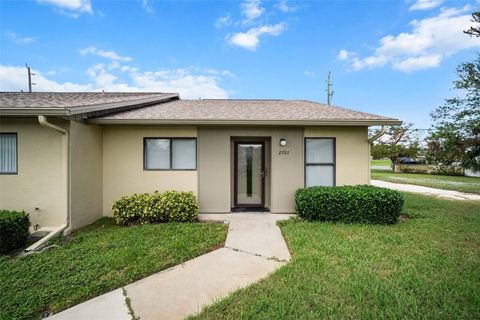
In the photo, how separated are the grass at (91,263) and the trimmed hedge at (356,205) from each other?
2.53 meters

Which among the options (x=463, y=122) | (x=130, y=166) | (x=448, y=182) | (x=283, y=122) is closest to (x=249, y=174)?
(x=283, y=122)

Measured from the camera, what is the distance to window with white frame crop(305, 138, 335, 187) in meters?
6.88

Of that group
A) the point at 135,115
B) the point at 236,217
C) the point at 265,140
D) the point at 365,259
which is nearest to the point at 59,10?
the point at 135,115

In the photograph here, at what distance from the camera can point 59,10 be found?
8.86m

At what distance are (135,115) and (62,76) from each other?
1302 centimetres

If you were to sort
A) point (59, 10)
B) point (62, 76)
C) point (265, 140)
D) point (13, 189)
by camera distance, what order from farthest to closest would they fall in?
point (62, 76) < point (59, 10) < point (265, 140) < point (13, 189)

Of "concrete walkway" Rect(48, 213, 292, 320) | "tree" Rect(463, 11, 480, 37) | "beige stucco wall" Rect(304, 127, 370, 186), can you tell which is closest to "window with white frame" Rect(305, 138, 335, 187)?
"beige stucco wall" Rect(304, 127, 370, 186)

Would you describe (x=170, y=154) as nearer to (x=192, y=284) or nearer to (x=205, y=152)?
(x=205, y=152)

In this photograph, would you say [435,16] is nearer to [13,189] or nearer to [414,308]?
[414,308]

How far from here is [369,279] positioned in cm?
311

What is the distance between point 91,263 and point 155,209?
2.19m

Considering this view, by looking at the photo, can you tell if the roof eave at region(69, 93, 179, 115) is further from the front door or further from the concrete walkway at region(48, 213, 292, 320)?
the concrete walkway at region(48, 213, 292, 320)

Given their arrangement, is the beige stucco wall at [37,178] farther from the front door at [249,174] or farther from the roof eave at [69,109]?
the front door at [249,174]

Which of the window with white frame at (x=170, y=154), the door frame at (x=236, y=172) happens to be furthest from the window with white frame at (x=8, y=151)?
the door frame at (x=236, y=172)
